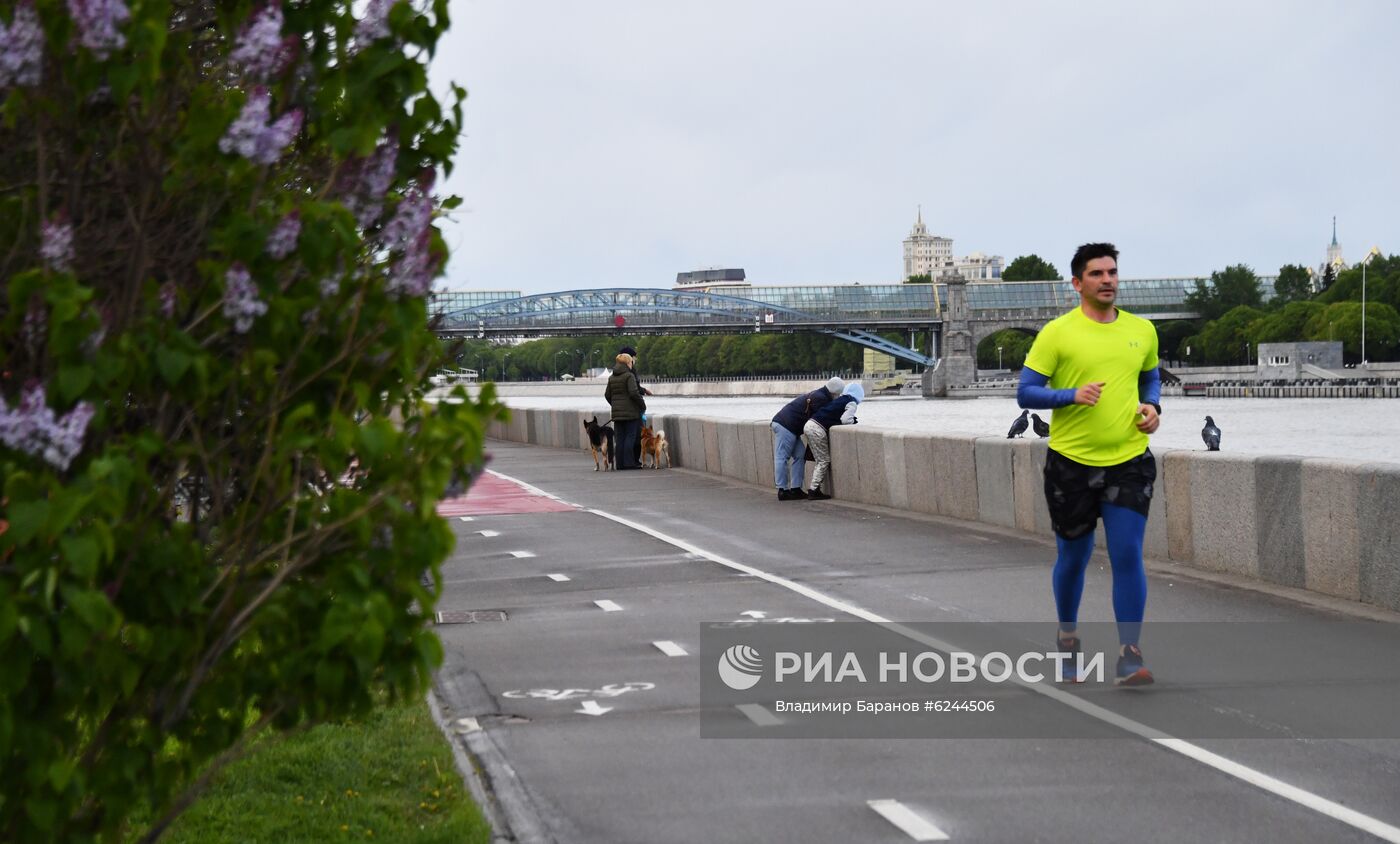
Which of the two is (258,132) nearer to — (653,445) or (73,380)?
(73,380)

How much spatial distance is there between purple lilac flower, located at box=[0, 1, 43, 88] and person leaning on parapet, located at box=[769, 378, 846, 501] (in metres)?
16.2

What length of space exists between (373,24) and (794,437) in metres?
16.1

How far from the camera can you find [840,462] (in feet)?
64.6

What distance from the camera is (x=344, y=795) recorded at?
18.9ft

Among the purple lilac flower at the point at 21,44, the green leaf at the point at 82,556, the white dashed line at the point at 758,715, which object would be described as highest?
the purple lilac flower at the point at 21,44

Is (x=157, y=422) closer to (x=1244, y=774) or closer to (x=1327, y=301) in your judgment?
(x=1244, y=774)

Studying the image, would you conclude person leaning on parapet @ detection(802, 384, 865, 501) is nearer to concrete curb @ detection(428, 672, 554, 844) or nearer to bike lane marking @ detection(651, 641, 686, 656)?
bike lane marking @ detection(651, 641, 686, 656)

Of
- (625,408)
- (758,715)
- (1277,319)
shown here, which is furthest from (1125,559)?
(1277,319)

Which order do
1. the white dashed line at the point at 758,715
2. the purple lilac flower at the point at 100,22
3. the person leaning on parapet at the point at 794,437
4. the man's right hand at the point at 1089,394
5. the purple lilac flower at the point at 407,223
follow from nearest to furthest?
the purple lilac flower at the point at 100,22
the purple lilac flower at the point at 407,223
the white dashed line at the point at 758,715
the man's right hand at the point at 1089,394
the person leaning on parapet at the point at 794,437

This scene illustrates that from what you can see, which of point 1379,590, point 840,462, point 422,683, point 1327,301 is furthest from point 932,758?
point 1327,301

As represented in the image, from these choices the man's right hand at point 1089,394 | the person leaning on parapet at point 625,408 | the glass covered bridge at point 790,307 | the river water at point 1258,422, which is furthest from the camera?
the glass covered bridge at point 790,307

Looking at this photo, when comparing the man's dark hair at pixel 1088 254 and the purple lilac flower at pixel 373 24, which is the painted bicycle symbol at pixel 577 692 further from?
the purple lilac flower at pixel 373 24

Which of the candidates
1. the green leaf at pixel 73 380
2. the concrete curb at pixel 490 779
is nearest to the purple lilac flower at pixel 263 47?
the green leaf at pixel 73 380

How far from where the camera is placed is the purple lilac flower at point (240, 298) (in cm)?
318
